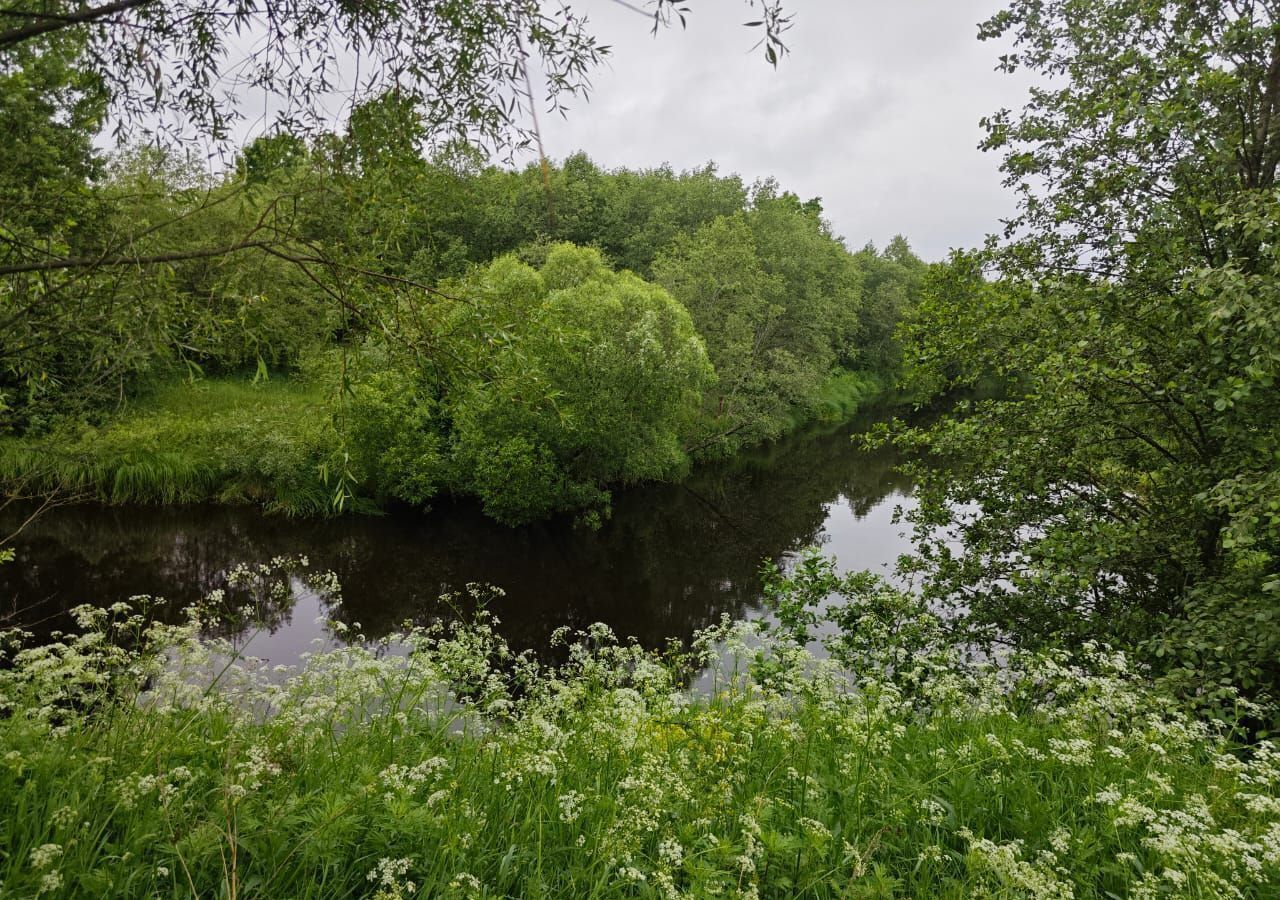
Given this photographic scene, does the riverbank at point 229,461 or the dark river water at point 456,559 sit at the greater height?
the riverbank at point 229,461

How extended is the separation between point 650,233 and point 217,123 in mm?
40410

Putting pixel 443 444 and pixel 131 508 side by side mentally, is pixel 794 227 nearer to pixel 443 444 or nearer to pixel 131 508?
pixel 443 444

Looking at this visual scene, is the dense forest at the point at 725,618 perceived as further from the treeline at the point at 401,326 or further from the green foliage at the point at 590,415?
the green foliage at the point at 590,415

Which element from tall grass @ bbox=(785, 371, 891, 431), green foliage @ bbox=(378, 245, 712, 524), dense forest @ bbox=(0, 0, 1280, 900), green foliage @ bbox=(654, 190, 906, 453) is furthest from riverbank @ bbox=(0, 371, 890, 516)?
tall grass @ bbox=(785, 371, 891, 431)

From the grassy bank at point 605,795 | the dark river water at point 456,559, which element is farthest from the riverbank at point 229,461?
the grassy bank at point 605,795

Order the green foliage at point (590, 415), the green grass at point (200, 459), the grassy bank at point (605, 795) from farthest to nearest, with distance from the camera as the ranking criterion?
the green foliage at point (590, 415)
the green grass at point (200, 459)
the grassy bank at point (605, 795)

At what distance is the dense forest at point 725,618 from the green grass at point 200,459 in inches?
590

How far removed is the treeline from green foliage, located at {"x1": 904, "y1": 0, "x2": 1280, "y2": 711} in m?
5.15

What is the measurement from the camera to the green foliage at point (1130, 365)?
5.05 metres

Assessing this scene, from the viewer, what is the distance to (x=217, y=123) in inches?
138

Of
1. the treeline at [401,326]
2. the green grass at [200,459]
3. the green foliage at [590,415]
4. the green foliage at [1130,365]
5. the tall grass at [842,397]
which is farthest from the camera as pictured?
the tall grass at [842,397]

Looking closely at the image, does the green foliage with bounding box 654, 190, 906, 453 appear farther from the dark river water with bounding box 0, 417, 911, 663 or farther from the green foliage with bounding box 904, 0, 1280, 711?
the green foliage with bounding box 904, 0, 1280, 711

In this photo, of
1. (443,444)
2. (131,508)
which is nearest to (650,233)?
(443,444)

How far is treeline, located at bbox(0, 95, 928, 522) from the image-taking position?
3152 millimetres
